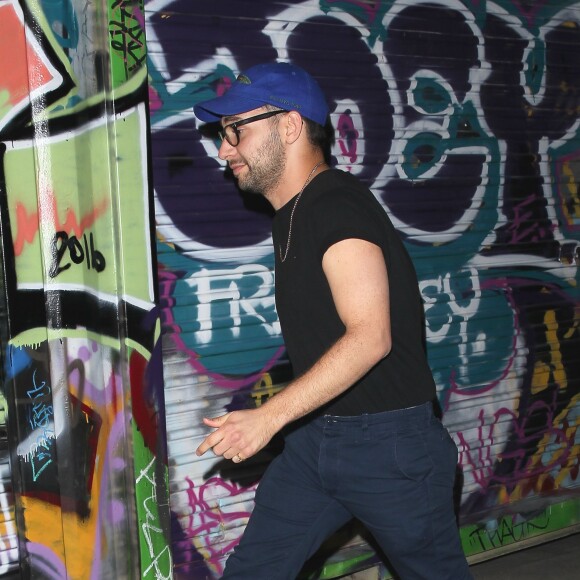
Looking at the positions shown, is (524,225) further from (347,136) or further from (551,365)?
(347,136)

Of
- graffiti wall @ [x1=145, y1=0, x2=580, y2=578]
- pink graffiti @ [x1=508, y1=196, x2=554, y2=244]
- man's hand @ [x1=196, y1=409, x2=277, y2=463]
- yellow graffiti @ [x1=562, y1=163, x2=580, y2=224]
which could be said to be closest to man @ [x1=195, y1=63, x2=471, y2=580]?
man's hand @ [x1=196, y1=409, x2=277, y2=463]

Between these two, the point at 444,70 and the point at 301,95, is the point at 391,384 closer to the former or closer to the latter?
the point at 301,95

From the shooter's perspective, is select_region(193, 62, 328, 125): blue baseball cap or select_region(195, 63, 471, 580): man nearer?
select_region(195, 63, 471, 580): man

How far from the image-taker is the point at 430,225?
434 cm

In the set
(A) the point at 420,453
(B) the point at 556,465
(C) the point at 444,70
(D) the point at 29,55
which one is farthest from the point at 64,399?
(B) the point at 556,465

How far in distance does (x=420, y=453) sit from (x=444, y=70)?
225 cm

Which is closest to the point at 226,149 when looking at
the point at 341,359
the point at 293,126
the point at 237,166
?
the point at 237,166

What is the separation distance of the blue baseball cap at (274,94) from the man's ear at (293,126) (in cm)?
2

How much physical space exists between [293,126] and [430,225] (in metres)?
1.62

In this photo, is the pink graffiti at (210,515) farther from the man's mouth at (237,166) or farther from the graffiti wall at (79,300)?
the man's mouth at (237,166)

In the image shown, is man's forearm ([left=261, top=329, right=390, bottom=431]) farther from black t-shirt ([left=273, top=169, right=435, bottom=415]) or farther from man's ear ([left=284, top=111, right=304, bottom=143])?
man's ear ([left=284, top=111, right=304, bottom=143])

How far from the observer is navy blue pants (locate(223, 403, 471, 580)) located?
266 centimetres

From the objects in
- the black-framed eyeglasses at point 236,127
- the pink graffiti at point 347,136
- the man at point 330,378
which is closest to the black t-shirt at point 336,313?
the man at point 330,378

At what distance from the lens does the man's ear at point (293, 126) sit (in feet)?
9.41
